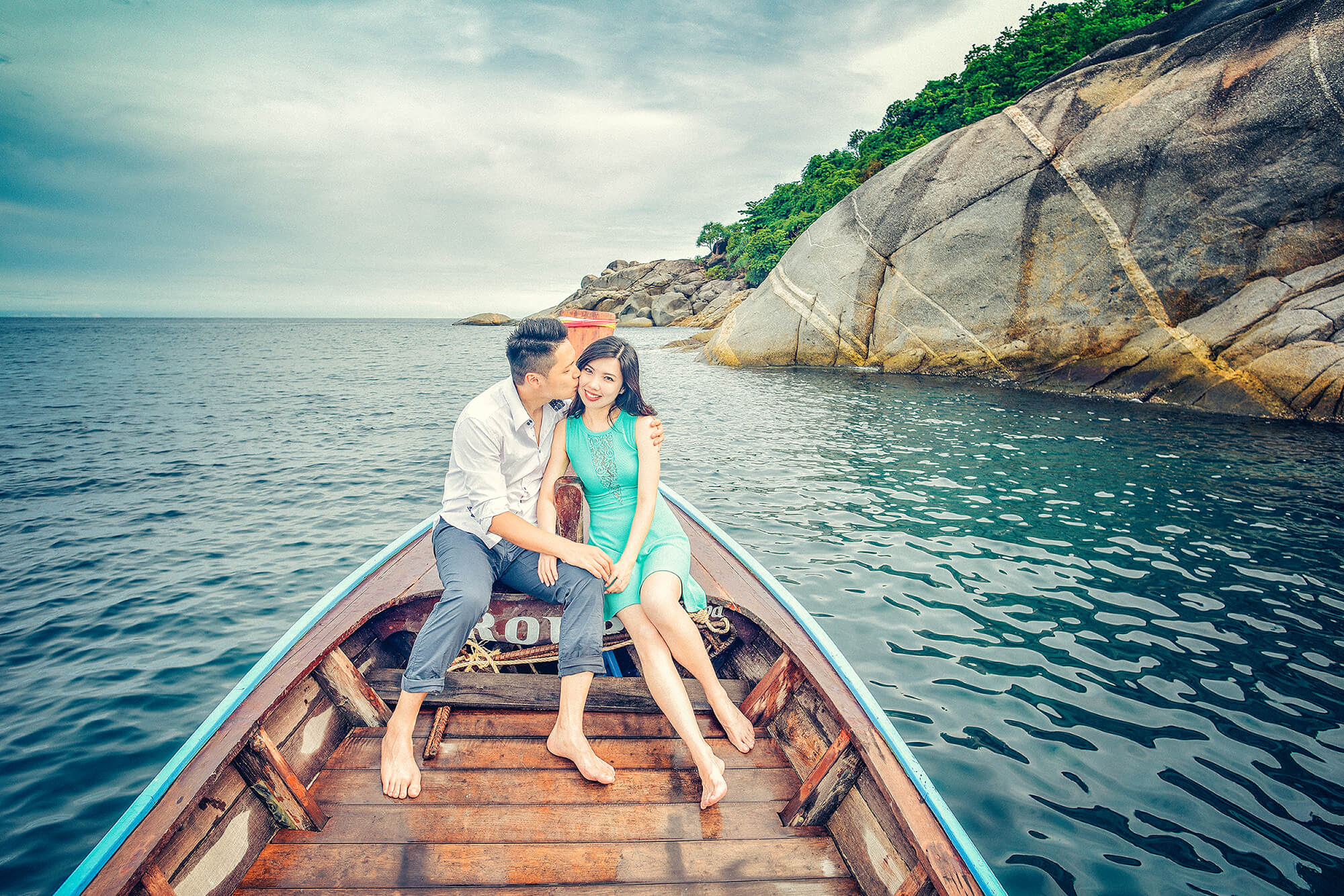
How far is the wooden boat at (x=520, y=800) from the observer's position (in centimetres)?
205

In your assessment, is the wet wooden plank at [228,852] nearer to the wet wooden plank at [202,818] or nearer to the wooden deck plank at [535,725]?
the wet wooden plank at [202,818]

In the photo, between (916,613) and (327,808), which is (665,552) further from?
(916,613)

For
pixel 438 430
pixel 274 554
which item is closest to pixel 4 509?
pixel 274 554

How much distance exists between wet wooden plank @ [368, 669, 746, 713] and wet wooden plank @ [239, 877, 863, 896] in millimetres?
951

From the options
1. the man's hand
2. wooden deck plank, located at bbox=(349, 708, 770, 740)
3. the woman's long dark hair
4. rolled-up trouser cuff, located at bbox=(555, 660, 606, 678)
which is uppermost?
the woman's long dark hair

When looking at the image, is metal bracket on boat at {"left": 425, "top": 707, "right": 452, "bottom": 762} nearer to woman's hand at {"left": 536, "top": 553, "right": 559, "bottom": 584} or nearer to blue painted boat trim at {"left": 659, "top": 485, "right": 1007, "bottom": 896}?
woman's hand at {"left": 536, "top": 553, "right": 559, "bottom": 584}

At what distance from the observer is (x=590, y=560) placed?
10.3ft

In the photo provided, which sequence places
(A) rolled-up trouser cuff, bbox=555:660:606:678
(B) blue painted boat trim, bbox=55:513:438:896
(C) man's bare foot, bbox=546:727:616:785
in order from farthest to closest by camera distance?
(A) rolled-up trouser cuff, bbox=555:660:606:678 < (C) man's bare foot, bbox=546:727:616:785 < (B) blue painted boat trim, bbox=55:513:438:896

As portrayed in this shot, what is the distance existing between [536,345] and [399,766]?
83.5 inches

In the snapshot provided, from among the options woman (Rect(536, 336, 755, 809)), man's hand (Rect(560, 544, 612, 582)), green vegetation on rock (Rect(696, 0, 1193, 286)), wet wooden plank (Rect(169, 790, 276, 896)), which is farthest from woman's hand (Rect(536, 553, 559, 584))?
green vegetation on rock (Rect(696, 0, 1193, 286))

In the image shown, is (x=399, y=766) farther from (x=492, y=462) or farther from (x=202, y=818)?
(x=492, y=462)

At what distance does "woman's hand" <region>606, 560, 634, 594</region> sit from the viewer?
315 cm

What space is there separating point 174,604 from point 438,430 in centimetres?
886

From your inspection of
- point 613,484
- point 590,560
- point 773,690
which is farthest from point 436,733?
point 773,690
